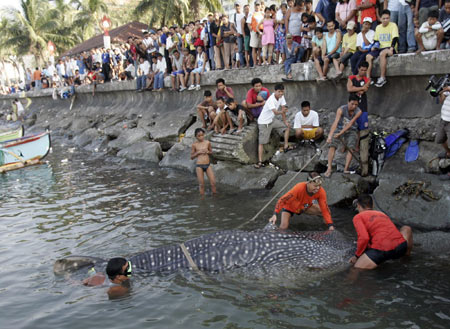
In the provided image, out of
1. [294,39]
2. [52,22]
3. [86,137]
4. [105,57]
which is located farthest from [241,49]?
[52,22]

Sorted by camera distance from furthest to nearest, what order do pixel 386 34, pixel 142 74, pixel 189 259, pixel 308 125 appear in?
pixel 142 74 → pixel 308 125 → pixel 386 34 → pixel 189 259

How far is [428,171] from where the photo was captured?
786cm

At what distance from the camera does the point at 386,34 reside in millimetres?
9133

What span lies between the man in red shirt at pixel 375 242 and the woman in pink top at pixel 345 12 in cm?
619

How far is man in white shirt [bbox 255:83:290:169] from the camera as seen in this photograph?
10.4 m

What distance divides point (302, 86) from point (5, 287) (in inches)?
352

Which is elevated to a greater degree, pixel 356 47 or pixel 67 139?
pixel 356 47

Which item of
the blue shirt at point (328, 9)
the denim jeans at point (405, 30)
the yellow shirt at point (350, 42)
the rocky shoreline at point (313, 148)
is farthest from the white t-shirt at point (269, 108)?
the denim jeans at point (405, 30)

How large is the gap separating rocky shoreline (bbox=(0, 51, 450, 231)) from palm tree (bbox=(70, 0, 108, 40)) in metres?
23.8

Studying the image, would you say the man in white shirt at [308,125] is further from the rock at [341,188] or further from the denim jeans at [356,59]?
the rock at [341,188]

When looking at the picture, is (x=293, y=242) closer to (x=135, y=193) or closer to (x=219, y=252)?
(x=219, y=252)

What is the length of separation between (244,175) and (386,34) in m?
4.70

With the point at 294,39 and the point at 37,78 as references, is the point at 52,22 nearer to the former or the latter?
the point at 37,78

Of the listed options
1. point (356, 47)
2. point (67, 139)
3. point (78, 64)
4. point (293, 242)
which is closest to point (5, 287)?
point (293, 242)
